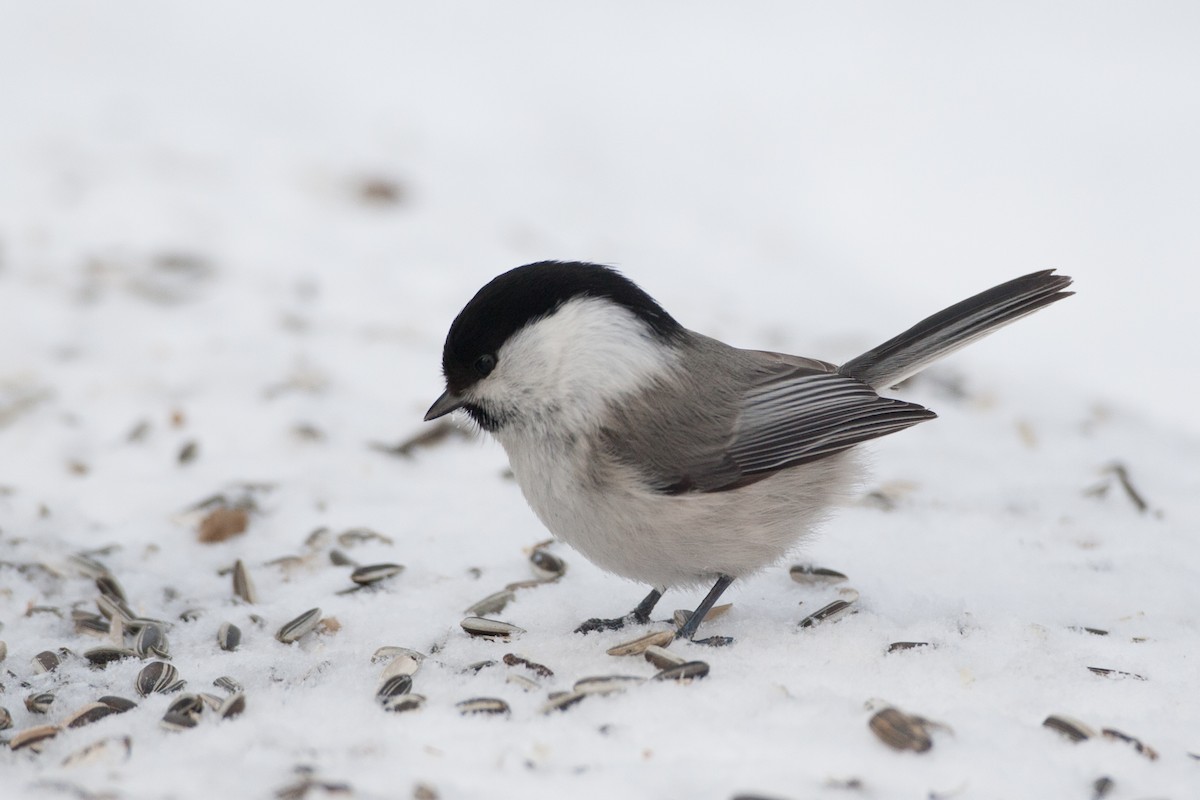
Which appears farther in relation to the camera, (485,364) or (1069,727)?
(485,364)

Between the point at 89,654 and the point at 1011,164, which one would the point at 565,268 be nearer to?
the point at 89,654

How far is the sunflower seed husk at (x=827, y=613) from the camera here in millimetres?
2668

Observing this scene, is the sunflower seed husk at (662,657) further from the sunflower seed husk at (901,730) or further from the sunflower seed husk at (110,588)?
the sunflower seed husk at (110,588)

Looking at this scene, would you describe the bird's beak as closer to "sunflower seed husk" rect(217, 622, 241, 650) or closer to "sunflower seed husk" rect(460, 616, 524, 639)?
"sunflower seed husk" rect(460, 616, 524, 639)

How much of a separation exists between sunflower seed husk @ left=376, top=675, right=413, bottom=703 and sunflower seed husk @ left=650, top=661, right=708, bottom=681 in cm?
50

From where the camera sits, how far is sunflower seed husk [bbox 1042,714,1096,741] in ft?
6.74

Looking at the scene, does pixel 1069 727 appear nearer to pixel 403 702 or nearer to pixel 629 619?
pixel 629 619

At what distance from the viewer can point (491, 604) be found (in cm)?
290

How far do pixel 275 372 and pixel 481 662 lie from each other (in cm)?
242

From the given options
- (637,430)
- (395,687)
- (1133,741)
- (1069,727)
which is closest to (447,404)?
(637,430)

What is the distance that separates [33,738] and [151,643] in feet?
Result: 1.91

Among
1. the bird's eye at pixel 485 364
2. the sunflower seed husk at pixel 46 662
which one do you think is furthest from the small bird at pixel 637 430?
the sunflower seed husk at pixel 46 662

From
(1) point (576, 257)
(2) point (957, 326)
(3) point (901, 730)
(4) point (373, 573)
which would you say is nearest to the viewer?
(3) point (901, 730)

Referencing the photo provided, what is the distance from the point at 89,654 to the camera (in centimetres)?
267
